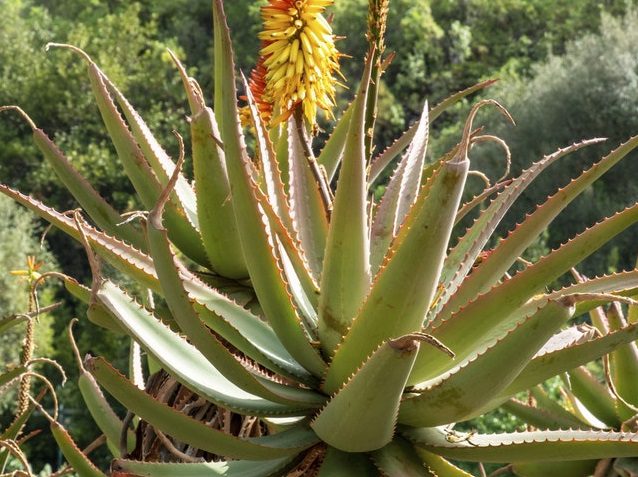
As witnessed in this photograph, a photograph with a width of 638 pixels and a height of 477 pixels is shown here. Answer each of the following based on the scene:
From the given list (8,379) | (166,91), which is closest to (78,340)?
(166,91)

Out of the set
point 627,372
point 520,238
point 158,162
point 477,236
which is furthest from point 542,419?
point 158,162

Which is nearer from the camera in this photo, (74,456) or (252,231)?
(252,231)

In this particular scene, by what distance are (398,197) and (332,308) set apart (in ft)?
0.93

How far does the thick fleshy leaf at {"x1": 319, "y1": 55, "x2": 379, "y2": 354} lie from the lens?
5.29ft

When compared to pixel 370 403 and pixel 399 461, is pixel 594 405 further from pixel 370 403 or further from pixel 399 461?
pixel 370 403

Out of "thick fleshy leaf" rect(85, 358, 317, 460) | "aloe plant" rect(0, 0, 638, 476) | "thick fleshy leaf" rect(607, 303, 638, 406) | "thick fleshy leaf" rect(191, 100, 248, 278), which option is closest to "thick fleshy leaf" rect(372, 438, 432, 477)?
"aloe plant" rect(0, 0, 638, 476)

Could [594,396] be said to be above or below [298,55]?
below

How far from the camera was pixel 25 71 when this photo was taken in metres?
30.7

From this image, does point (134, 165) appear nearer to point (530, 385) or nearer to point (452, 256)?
point (452, 256)

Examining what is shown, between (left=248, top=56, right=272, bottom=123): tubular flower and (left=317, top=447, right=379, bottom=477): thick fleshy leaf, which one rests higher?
(left=248, top=56, right=272, bottom=123): tubular flower

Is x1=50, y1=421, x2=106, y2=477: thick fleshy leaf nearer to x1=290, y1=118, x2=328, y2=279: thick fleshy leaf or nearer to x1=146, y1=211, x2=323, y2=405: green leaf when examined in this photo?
x1=146, y1=211, x2=323, y2=405: green leaf

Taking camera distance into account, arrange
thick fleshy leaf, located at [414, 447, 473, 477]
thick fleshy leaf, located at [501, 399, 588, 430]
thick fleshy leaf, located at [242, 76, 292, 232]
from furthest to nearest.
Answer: thick fleshy leaf, located at [501, 399, 588, 430] → thick fleshy leaf, located at [242, 76, 292, 232] → thick fleshy leaf, located at [414, 447, 473, 477]

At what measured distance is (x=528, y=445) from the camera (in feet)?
5.29

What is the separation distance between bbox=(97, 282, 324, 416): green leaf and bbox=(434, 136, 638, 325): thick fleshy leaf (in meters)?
0.24
